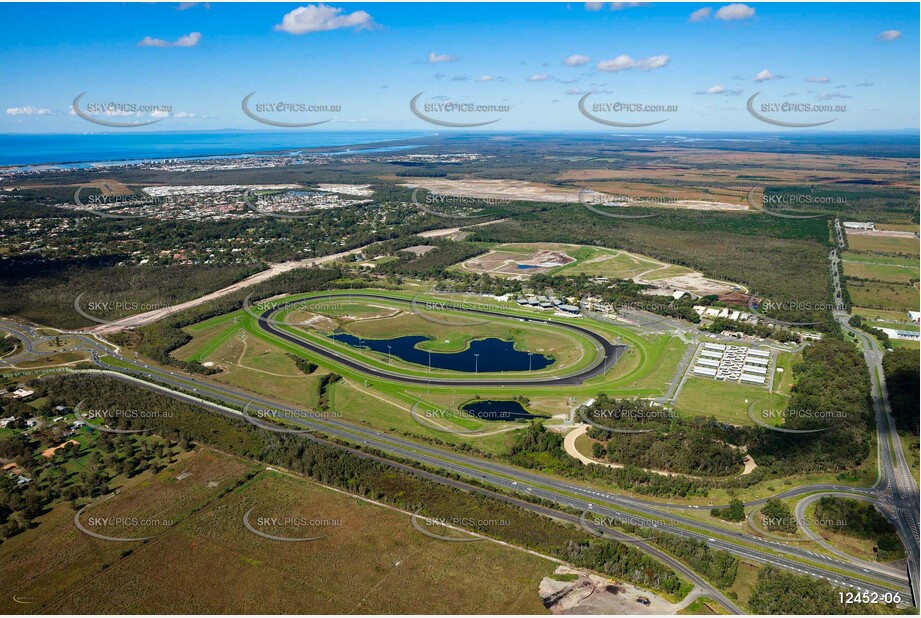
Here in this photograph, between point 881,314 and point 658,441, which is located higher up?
point 658,441

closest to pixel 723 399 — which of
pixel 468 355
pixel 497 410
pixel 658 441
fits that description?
pixel 658 441

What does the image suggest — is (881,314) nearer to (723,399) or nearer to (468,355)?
(723,399)

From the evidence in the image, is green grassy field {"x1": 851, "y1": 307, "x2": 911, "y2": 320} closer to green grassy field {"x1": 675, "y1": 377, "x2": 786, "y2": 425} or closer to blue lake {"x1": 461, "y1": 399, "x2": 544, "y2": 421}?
green grassy field {"x1": 675, "y1": 377, "x2": 786, "y2": 425}

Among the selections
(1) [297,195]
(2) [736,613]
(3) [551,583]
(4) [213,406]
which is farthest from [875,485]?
(1) [297,195]

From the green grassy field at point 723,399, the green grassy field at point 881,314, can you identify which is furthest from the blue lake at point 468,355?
the green grassy field at point 881,314

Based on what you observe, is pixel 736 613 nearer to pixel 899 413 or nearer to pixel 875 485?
pixel 875 485

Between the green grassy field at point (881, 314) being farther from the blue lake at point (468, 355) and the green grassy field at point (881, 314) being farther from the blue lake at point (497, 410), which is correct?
the blue lake at point (497, 410)
